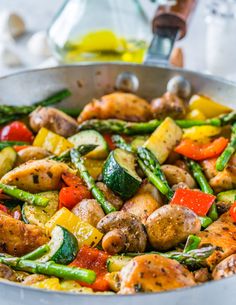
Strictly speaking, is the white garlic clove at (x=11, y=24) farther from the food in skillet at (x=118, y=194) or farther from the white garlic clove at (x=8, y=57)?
the food in skillet at (x=118, y=194)

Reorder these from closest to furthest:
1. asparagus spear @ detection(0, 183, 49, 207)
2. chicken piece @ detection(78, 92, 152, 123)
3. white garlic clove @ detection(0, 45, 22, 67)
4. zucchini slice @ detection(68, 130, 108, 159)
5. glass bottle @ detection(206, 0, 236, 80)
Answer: asparagus spear @ detection(0, 183, 49, 207) < zucchini slice @ detection(68, 130, 108, 159) < chicken piece @ detection(78, 92, 152, 123) < glass bottle @ detection(206, 0, 236, 80) < white garlic clove @ detection(0, 45, 22, 67)

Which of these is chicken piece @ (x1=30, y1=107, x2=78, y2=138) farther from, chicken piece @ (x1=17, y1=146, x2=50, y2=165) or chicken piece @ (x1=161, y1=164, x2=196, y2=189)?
chicken piece @ (x1=161, y1=164, x2=196, y2=189)

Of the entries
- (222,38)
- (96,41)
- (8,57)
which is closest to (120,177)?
(96,41)

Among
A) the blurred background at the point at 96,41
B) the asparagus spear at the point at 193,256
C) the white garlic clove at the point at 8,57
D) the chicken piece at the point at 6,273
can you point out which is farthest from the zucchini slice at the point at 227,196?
the white garlic clove at the point at 8,57

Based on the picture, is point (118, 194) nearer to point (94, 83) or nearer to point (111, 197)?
point (111, 197)

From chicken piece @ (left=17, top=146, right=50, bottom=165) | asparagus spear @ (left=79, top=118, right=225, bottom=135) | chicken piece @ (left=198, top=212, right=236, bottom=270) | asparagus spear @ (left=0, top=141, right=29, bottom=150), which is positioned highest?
asparagus spear @ (left=79, top=118, right=225, bottom=135)

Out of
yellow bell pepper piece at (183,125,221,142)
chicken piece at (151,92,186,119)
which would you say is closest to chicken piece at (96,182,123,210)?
yellow bell pepper piece at (183,125,221,142)
